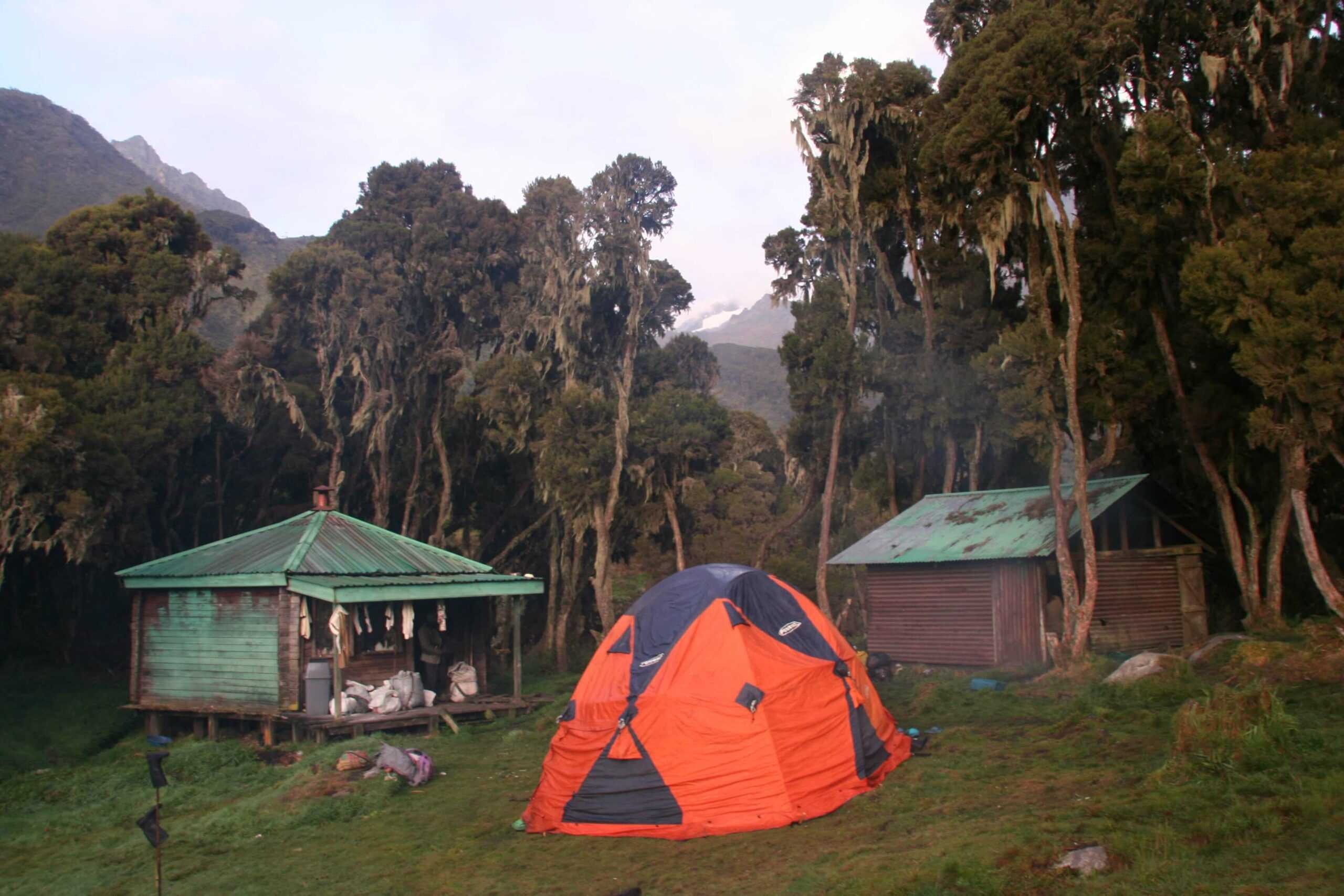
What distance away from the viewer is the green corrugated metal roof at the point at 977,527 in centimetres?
1891

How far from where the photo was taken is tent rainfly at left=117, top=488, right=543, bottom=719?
16.6 meters

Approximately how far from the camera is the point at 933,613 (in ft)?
67.7

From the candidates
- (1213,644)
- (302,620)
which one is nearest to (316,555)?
(302,620)

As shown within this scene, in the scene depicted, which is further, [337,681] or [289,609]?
[289,609]

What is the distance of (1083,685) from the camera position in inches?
594

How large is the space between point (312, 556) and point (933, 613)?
40.1 ft

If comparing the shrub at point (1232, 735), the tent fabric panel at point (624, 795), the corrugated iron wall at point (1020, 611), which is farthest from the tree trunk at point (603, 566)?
the shrub at point (1232, 735)

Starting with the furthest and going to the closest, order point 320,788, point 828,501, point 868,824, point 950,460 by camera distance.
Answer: point 828,501, point 950,460, point 320,788, point 868,824

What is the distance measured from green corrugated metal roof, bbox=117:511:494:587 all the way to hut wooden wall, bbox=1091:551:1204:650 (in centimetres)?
1184

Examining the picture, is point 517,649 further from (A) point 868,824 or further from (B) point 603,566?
(A) point 868,824

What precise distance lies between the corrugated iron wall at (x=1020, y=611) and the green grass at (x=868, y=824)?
14.9 feet

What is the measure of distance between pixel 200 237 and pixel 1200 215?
916 inches

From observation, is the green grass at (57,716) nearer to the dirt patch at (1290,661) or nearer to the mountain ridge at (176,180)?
the dirt patch at (1290,661)

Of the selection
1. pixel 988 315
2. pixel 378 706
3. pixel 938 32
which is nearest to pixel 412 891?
pixel 378 706
